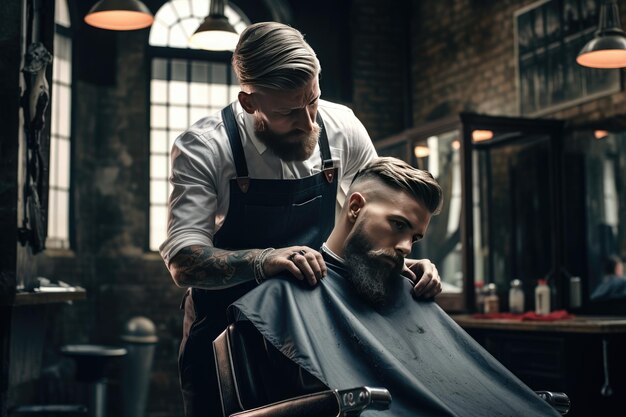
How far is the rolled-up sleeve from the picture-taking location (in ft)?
6.77

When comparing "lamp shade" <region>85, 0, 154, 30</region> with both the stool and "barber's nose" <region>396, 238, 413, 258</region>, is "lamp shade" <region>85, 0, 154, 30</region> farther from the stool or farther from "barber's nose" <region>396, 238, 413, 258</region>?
"barber's nose" <region>396, 238, 413, 258</region>

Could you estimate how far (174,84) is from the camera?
783cm

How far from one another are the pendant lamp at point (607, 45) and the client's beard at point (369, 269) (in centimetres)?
324

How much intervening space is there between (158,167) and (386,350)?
6.03m

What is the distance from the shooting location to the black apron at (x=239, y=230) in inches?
84.8

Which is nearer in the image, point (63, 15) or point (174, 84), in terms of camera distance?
point (63, 15)

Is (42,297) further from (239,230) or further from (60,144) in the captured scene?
(60,144)

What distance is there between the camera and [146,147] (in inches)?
299

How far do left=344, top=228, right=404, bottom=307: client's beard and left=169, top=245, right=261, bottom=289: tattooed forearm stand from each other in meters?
0.21

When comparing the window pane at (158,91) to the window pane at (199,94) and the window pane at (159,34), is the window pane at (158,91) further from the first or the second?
the window pane at (159,34)

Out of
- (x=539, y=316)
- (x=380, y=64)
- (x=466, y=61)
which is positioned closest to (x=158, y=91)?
(x=380, y=64)

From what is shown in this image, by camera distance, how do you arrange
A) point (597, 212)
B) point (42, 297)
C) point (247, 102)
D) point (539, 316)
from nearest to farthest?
point (247, 102) → point (42, 297) → point (539, 316) → point (597, 212)

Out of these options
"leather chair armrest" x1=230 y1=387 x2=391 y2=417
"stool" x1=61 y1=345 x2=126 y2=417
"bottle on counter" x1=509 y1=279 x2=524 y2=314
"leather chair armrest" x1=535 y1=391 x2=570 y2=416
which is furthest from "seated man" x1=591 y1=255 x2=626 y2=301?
"leather chair armrest" x1=230 y1=387 x2=391 y2=417

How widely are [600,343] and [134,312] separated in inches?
155
